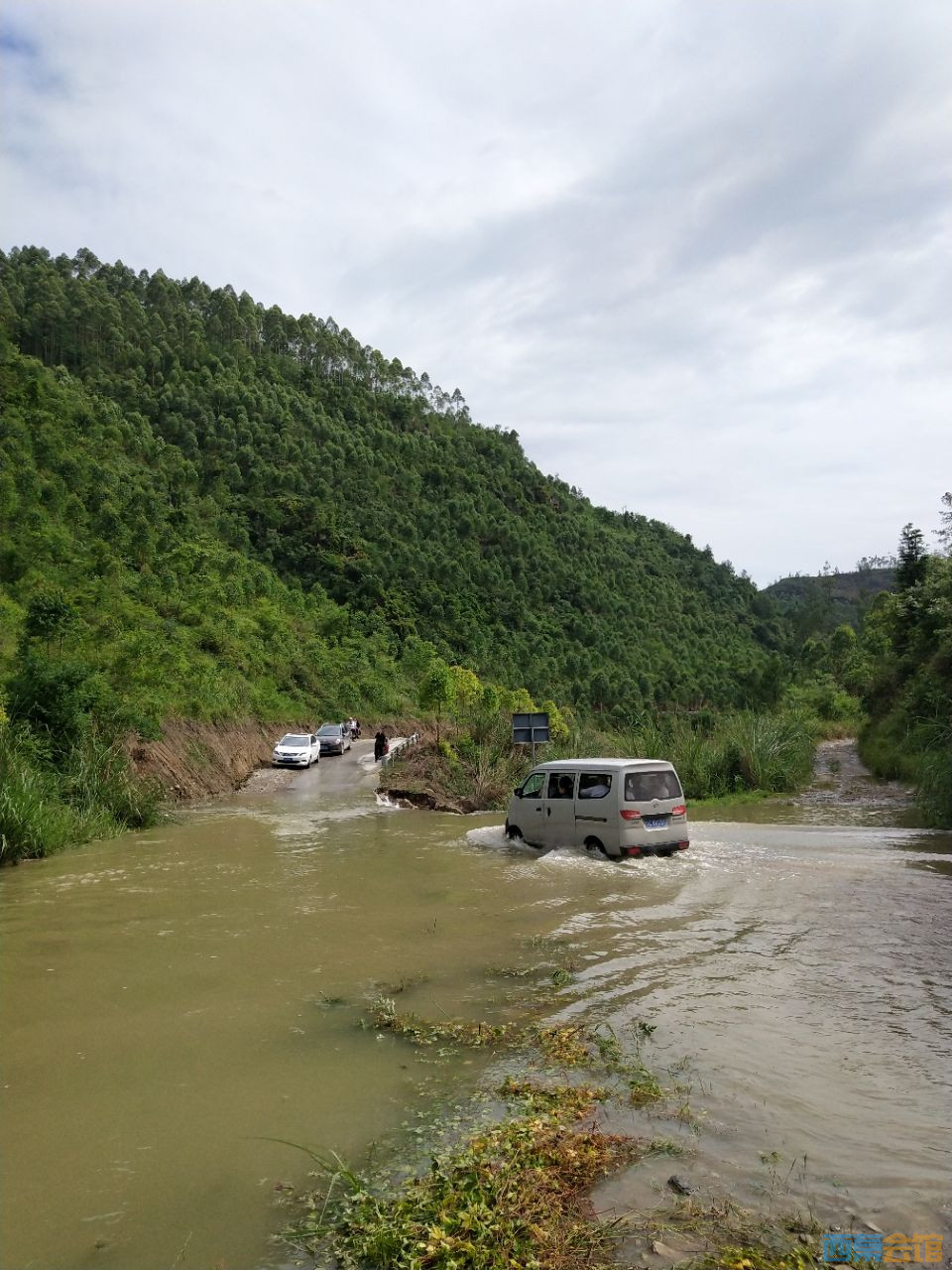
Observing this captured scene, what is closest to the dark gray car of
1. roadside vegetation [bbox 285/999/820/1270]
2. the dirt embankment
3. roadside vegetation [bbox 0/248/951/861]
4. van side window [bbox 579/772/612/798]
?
roadside vegetation [bbox 0/248/951/861]

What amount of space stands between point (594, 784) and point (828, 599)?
441 feet

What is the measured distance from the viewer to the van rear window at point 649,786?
13.4 metres

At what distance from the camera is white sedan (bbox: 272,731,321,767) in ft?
109

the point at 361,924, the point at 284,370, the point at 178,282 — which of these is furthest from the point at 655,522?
the point at 361,924

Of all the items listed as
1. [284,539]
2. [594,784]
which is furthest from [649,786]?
[284,539]

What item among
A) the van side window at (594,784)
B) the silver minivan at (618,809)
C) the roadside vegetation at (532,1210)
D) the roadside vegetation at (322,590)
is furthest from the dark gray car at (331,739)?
the roadside vegetation at (532,1210)

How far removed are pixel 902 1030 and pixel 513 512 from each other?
98.1 metres

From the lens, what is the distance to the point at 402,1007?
721 cm

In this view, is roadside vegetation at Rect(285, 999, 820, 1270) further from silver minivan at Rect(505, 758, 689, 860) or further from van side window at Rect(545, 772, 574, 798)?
van side window at Rect(545, 772, 574, 798)

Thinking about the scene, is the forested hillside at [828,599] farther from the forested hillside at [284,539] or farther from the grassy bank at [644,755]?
the grassy bank at [644,755]

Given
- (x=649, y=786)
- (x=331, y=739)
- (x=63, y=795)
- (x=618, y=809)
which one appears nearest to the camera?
(x=618, y=809)

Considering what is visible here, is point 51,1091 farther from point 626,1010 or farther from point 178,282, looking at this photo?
point 178,282

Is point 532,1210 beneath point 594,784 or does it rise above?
beneath

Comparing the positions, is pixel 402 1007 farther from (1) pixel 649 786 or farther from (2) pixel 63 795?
(2) pixel 63 795
